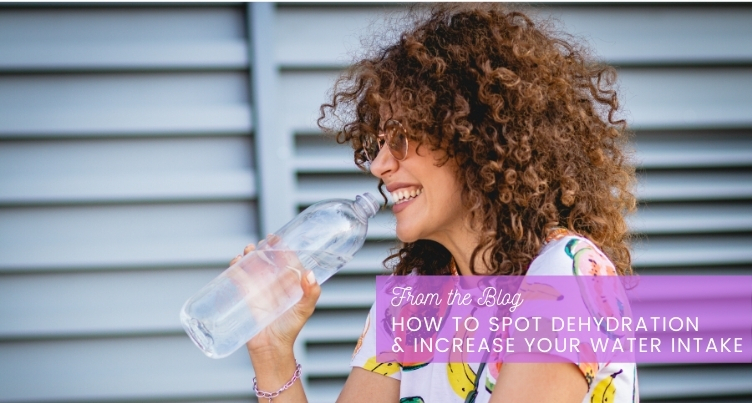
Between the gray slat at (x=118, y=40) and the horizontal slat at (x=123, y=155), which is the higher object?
the gray slat at (x=118, y=40)

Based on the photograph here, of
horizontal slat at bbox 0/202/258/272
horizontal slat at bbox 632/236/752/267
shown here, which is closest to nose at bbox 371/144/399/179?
horizontal slat at bbox 0/202/258/272

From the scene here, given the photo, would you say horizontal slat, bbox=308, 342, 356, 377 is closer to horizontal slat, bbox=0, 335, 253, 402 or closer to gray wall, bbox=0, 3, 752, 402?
gray wall, bbox=0, 3, 752, 402

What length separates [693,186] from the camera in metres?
2.84

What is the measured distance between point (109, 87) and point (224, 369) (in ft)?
3.35

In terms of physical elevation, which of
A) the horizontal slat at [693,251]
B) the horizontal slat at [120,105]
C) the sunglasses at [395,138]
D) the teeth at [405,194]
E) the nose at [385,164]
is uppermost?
the horizontal slat at [120,105]

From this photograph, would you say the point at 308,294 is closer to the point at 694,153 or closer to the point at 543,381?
the point at 543,381

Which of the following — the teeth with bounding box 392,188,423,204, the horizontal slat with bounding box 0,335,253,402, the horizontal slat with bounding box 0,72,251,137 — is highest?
the horizontal slat with bounding box 0,72,251,137

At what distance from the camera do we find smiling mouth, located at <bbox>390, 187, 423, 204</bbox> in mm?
1801

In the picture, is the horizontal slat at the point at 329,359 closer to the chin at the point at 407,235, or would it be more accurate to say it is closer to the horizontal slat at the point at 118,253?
the horizontal slat at the point at 118,253

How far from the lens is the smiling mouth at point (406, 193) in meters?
1.80

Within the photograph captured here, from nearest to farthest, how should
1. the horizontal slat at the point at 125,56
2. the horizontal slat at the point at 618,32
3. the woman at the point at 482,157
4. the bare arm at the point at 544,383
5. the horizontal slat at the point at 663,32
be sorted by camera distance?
the bare arm at the point at 544,383 < the woman at the point at 482,157 < the horizontal slat at the point at 125,56 < the horizontal slat at the point at 618,32 < the horizontal slat at the point at 663,32

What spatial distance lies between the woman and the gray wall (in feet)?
2.45

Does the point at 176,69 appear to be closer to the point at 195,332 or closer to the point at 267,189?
the point at 267,189
